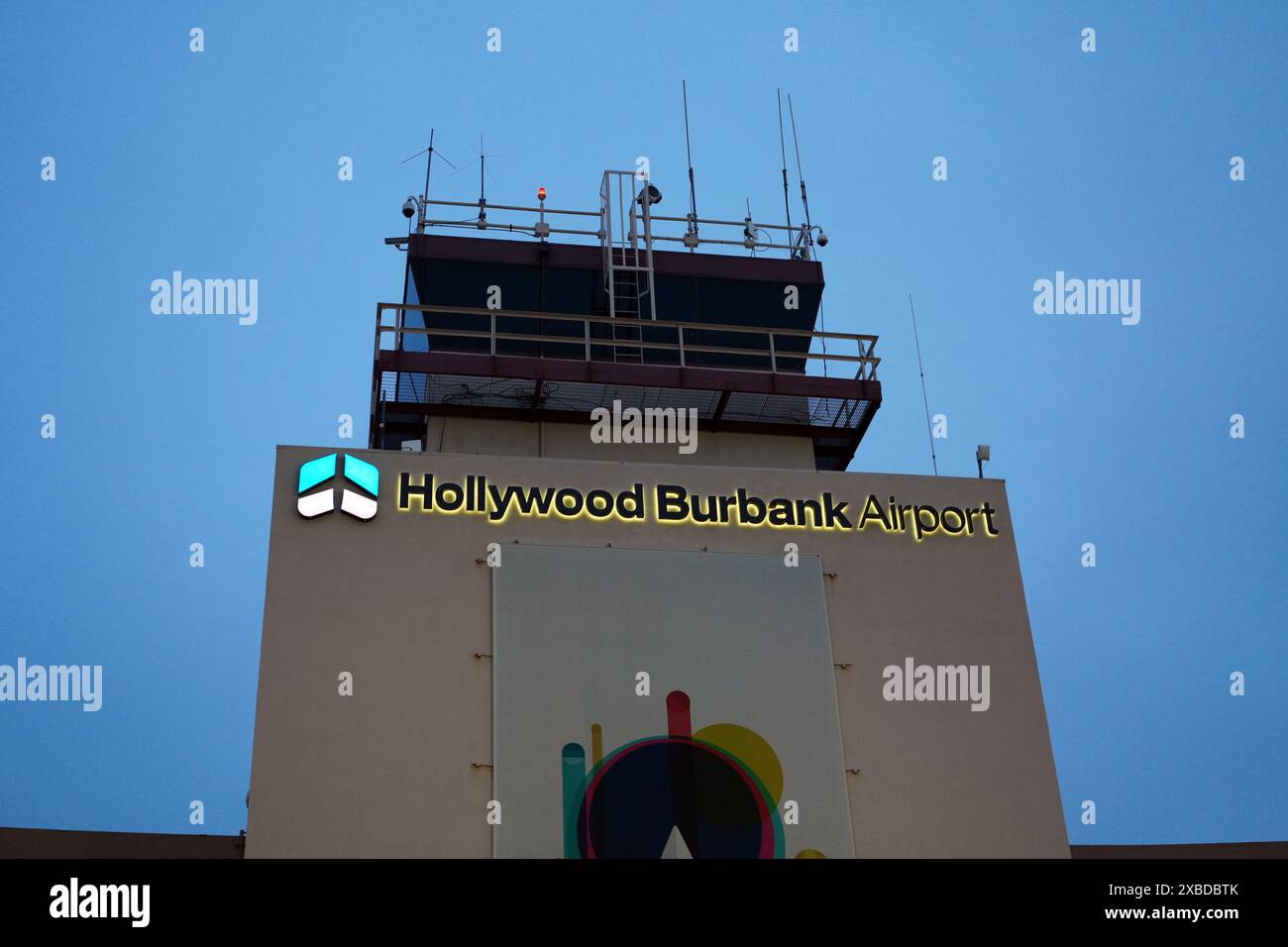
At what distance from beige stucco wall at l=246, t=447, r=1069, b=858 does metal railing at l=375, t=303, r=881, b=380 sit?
Answer: 8.60 feet

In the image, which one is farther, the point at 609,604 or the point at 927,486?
the point at 927,486

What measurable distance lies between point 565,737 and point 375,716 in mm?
2869

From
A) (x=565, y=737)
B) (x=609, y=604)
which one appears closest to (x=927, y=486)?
(x=609, y=604)

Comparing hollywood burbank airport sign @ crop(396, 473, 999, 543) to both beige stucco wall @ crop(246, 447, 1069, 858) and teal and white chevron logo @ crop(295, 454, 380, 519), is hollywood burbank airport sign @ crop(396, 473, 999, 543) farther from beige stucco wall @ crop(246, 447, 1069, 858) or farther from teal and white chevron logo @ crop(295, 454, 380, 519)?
teal and white chevron logo @ crop(295, 454, 380, 519)

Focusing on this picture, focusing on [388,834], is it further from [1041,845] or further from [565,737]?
[1041,845]

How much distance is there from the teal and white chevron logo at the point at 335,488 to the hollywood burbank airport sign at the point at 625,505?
0.05 ft

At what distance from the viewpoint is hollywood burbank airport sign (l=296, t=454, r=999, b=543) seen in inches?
805

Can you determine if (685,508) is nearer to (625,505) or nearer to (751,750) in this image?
(625,505)

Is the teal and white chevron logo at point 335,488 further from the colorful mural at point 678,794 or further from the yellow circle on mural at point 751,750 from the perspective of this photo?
the yellow circle on mural at point 751,750

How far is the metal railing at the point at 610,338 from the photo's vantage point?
23125 mm

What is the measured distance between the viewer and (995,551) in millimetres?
22297

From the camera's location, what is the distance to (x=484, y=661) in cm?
1966

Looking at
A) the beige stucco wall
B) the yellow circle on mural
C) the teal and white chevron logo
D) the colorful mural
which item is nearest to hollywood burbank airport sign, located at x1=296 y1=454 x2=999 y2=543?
the teal and white chevron logo

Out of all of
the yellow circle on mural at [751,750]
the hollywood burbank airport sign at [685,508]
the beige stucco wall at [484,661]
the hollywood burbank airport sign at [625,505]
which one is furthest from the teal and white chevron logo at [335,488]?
the yellow circle on mural at [751,750]
